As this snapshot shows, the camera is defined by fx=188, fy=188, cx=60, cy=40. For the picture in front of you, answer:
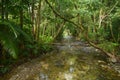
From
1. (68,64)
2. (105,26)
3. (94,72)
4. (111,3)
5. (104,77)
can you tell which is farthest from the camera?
(105,26)

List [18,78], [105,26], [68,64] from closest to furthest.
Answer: [18,78] < [68,64] < [105,26]

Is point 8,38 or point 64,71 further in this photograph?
point 64,71

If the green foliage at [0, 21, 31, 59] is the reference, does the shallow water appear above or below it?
below

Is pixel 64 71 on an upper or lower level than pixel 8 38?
lower

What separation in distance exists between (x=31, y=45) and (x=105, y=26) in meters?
10.1

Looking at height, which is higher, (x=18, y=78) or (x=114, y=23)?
(x=114, y=23)

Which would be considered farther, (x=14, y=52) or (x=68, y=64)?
(x=68, y=64)

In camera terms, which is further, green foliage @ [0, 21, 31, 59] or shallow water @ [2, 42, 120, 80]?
shallow water @ [2, 42, 120, 80]

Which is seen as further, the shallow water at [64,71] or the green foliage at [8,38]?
the shallow water at [64,71]

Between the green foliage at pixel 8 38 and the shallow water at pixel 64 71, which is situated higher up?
the green foliage at pixel 8 38

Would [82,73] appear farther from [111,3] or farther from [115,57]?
[111,3]

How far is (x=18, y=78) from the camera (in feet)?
26.7

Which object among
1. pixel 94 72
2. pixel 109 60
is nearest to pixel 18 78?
pixel 94 72

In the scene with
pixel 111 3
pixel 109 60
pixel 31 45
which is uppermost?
pixel 111 3
